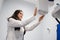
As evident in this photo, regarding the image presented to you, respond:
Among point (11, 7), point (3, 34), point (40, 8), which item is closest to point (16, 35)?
point (40, 8)

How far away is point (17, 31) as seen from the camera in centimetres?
202

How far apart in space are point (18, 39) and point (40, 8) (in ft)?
1.97

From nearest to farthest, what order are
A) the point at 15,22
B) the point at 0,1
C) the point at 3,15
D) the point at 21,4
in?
the point at 15,22 < the point at 0,1 < the point at 3,15 < the point at 21,4

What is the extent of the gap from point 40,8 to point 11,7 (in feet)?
5.20

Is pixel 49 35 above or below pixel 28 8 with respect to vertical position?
below

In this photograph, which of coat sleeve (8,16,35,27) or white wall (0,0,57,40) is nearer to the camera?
coat sleeve (8,16,35,27)

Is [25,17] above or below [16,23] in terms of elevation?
below

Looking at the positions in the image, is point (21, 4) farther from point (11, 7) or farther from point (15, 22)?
point (15, 22)

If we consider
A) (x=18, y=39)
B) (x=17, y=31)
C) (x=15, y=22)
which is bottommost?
(x=18, y=39)

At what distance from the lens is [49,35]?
335 centimetres

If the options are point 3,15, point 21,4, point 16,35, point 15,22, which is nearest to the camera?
→ point 15,22

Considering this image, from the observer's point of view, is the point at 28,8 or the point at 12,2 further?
the point at 28,8

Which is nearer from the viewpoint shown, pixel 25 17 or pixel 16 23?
pixel 16 23

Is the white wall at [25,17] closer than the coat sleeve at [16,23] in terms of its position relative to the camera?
No
